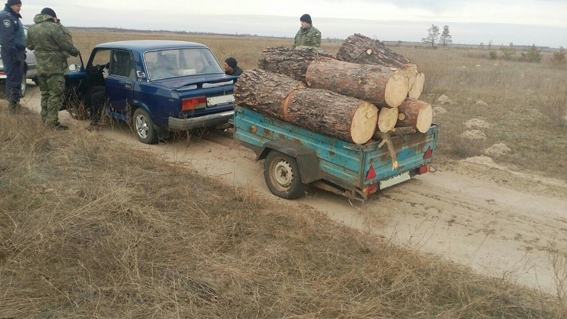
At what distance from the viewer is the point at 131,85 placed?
7.63 m

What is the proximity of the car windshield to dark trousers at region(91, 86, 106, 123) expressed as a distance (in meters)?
1.46

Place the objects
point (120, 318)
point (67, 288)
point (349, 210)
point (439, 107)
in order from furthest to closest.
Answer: point (439, 107)
point (349, 210)
point (67, 288)
point (120, 318)

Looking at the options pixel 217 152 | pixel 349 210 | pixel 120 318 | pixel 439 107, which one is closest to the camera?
pixel 120 318

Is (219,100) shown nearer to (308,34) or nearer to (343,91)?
(343,91)

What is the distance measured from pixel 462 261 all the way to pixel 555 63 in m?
28.9

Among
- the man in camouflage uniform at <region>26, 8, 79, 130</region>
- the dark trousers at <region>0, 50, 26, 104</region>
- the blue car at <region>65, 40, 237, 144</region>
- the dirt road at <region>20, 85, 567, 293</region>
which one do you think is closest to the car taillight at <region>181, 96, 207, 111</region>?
the blue car at <region>65, 40, 237, 144</region>

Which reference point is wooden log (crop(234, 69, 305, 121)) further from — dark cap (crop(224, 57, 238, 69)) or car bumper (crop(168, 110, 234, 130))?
dark cap (crop(224, 57, 238, 69))

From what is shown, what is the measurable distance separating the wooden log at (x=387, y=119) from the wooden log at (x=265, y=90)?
1.17 meters

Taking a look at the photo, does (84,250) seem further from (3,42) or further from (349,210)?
(3,42)

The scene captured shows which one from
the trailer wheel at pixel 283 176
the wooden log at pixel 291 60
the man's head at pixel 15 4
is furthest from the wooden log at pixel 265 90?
the man's head at pixel 15 4

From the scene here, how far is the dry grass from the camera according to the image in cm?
320

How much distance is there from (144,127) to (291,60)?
314cm

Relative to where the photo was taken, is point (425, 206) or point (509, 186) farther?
point (509, 186)

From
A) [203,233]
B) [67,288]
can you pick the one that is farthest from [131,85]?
[67,288]
